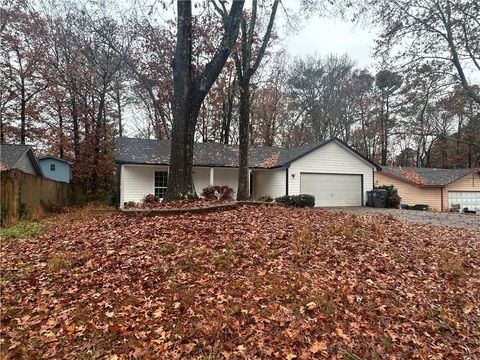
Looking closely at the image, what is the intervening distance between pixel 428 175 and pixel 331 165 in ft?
36.7

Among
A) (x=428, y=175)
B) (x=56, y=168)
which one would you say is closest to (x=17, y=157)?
(x=56, y=168)

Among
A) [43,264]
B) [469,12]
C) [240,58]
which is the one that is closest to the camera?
[43,264]

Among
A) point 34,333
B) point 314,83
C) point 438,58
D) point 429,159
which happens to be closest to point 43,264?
point 34,333

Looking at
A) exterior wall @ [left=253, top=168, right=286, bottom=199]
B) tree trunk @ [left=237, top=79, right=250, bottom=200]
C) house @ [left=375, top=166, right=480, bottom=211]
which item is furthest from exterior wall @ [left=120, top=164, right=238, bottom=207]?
house @ [left=375, top=166, right=480, bottom=211]

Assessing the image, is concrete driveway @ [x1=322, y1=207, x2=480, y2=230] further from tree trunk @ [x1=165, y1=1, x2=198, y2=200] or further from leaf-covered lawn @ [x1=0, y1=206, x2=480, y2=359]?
tree trunk @ [x1=165, y1=1, x2=198, y2=200]

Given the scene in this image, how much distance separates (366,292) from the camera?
4.37 meters

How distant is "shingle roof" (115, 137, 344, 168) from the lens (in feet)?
54.3

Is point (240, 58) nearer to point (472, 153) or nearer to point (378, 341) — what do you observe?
point (378, 341)

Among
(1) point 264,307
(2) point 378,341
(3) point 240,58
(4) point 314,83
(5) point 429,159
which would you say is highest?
(4) point 314,83

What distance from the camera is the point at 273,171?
60.8 feet

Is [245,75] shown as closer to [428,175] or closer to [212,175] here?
[212,175]

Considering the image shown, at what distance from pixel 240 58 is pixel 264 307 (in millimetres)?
13085

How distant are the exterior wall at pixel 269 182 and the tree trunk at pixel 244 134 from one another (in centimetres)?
361

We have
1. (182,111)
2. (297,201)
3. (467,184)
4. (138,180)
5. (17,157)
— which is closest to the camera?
(182,111)
